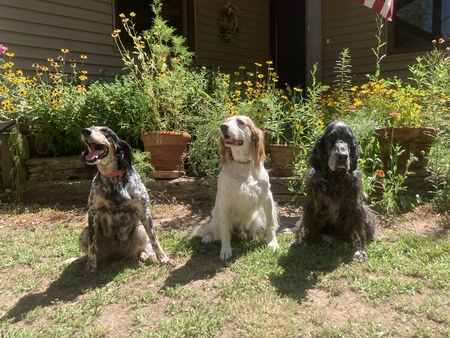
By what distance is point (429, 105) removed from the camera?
4.93m

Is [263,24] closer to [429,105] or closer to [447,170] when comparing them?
[429,105]

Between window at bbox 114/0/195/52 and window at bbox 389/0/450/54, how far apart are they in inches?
178

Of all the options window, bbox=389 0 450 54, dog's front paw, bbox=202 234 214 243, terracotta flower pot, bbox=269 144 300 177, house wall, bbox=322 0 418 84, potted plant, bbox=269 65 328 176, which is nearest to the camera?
dog's front paw, bbox=202 234 214 243

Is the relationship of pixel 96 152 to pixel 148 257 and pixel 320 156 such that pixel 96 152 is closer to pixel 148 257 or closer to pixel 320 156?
pixel 148 257

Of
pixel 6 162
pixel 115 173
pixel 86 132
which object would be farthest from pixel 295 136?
pixel 6 162

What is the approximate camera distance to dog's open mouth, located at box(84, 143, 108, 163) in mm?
2968

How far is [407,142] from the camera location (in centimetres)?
459

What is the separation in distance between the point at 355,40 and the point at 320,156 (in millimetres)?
6607

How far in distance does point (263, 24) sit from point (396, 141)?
7.35m

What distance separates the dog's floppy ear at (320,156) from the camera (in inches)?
128

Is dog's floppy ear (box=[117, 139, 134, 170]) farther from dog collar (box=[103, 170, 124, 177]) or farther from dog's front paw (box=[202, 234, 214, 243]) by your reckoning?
dog's front paw (box=[202, 234, 214, 243])

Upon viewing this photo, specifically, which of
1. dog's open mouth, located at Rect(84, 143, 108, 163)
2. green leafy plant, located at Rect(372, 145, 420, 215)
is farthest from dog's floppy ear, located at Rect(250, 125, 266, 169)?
green leafy plant, located at Rect(372, 145, 420, 215)

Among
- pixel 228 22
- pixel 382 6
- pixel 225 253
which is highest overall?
pixel 228 22

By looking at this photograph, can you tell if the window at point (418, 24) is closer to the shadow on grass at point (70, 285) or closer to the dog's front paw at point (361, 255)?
the dog's front paw at point (361, 255)
